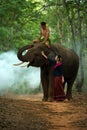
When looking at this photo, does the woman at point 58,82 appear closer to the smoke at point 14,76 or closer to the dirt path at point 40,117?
the dirt path at point 40,117

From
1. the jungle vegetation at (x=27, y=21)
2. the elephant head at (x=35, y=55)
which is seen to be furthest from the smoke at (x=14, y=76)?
the elephant head at (x=35, y=55)

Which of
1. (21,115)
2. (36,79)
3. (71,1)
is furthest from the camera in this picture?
(36,79)

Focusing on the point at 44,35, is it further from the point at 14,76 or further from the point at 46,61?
the point at 14,76

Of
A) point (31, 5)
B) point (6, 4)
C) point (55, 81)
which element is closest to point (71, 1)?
point (31, 5)

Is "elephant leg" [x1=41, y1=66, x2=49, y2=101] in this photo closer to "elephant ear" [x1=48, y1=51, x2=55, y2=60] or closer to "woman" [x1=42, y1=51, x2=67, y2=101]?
"woman" [x1=42, y1=51, x2=67, y2=101]

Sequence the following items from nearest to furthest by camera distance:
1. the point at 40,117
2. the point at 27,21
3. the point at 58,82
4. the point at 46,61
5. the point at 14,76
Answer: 1. the point at 40,117
2. the point at 46,61
3. the point at 58,82
4. the point at 27,21
5. the point at 14,76

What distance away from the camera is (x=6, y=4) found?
23219mm

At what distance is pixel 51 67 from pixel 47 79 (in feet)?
2.34

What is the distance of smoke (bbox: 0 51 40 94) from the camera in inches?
1040

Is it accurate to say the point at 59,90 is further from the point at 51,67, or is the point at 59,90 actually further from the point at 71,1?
the point at 71,1

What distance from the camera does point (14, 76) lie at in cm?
2889

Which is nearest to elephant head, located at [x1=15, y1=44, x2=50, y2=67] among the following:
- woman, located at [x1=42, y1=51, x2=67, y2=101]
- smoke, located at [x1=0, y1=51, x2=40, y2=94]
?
woman, located at [x1=42, y1=51, x2=67, y2=101]

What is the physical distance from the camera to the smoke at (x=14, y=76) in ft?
86.6

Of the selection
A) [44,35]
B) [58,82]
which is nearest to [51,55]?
[44,35]
